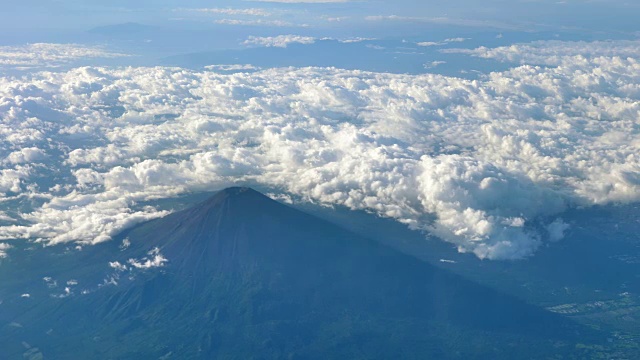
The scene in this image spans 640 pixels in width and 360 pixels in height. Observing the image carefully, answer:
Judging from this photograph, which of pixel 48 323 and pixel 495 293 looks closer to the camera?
pixel 48 323

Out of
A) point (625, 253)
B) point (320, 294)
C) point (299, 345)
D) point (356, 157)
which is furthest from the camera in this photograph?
point (356, 157)

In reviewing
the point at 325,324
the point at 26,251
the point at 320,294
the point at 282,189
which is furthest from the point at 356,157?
the point at 26,251

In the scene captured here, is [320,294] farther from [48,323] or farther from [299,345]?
[48,323]

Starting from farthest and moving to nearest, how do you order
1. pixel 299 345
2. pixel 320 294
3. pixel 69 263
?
pixel 69 263 → pixel 320 294 → pixel 299 345

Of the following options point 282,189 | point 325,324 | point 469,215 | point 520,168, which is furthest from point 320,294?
point 520,168

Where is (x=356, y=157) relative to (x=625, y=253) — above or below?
above

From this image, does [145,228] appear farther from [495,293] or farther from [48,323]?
[495,293]
